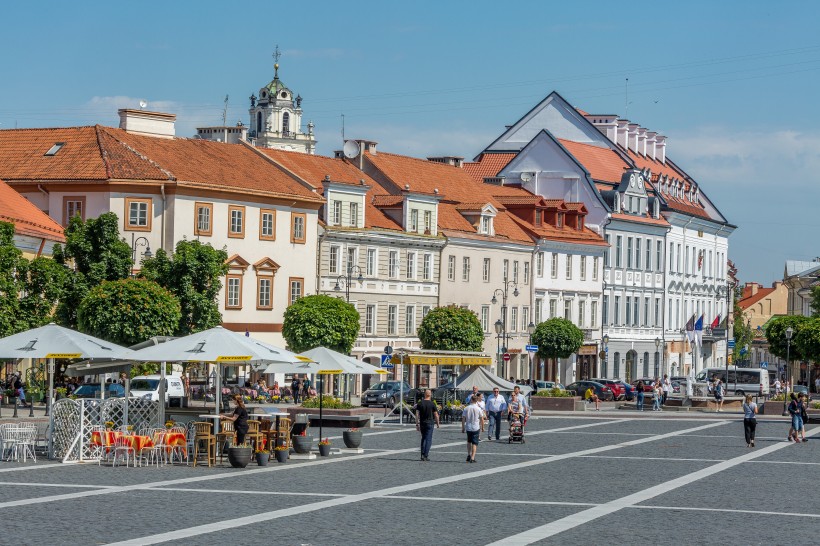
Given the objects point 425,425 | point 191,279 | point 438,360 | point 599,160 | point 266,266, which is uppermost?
point 599,160

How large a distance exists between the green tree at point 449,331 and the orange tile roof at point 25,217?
18.5 m

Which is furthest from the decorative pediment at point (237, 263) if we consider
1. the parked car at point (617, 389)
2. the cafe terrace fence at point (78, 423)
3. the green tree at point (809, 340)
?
the green tree at point (809, 340)

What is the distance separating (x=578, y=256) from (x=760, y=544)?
245 ft

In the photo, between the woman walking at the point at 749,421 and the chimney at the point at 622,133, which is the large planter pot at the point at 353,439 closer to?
the woman walking at the point at 749,421

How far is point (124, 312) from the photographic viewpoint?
53688 mm

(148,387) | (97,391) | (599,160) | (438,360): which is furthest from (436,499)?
(599,160)

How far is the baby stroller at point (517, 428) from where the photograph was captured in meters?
41.4

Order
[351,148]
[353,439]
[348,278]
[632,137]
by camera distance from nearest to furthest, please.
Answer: [353,439] → [348,278] → [351,148] → [632,137]

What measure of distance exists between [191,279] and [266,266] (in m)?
10.2

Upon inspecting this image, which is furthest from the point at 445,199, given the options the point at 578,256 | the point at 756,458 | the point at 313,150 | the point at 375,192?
the point at 313,150

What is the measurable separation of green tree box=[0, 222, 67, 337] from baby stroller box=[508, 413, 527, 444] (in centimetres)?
1553

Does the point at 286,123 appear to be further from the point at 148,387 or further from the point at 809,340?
the point at 148,387

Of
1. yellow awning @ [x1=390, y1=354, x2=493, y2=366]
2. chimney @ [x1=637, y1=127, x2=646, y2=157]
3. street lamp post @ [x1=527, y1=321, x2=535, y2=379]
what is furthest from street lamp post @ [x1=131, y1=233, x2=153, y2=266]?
chimney @ [x1=637, y1=127, x2=646, y2=157]

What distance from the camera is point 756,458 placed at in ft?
123
